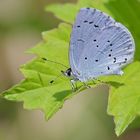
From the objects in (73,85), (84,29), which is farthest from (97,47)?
(73,85)

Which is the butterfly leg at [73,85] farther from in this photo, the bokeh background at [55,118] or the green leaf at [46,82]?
the bokeh background at [55,118]

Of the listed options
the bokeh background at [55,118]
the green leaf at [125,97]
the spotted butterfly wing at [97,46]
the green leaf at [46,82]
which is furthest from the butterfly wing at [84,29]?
the bokeh background at [55,118]

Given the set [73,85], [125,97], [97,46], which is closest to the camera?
[125,97]

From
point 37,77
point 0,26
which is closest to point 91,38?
point 37,77

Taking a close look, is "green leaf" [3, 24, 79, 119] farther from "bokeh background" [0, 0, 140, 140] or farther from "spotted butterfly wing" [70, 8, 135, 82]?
"bokeh background" [0, 0, 140, 140]

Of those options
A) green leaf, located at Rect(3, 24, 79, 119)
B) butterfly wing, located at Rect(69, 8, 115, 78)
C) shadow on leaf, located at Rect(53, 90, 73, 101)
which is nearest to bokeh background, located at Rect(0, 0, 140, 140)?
green leaf, located at Rect(3, 24, 79, 119)

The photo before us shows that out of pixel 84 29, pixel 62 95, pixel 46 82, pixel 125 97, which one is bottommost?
pixel 125 97

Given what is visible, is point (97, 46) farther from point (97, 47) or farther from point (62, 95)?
point (62, 95)

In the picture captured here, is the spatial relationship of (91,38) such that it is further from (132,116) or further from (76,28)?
(132,116)

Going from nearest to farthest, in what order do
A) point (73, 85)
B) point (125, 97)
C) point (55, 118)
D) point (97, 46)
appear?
point (125, 97) → point (73, 85) → point (97, 46) → point (55, 118)
